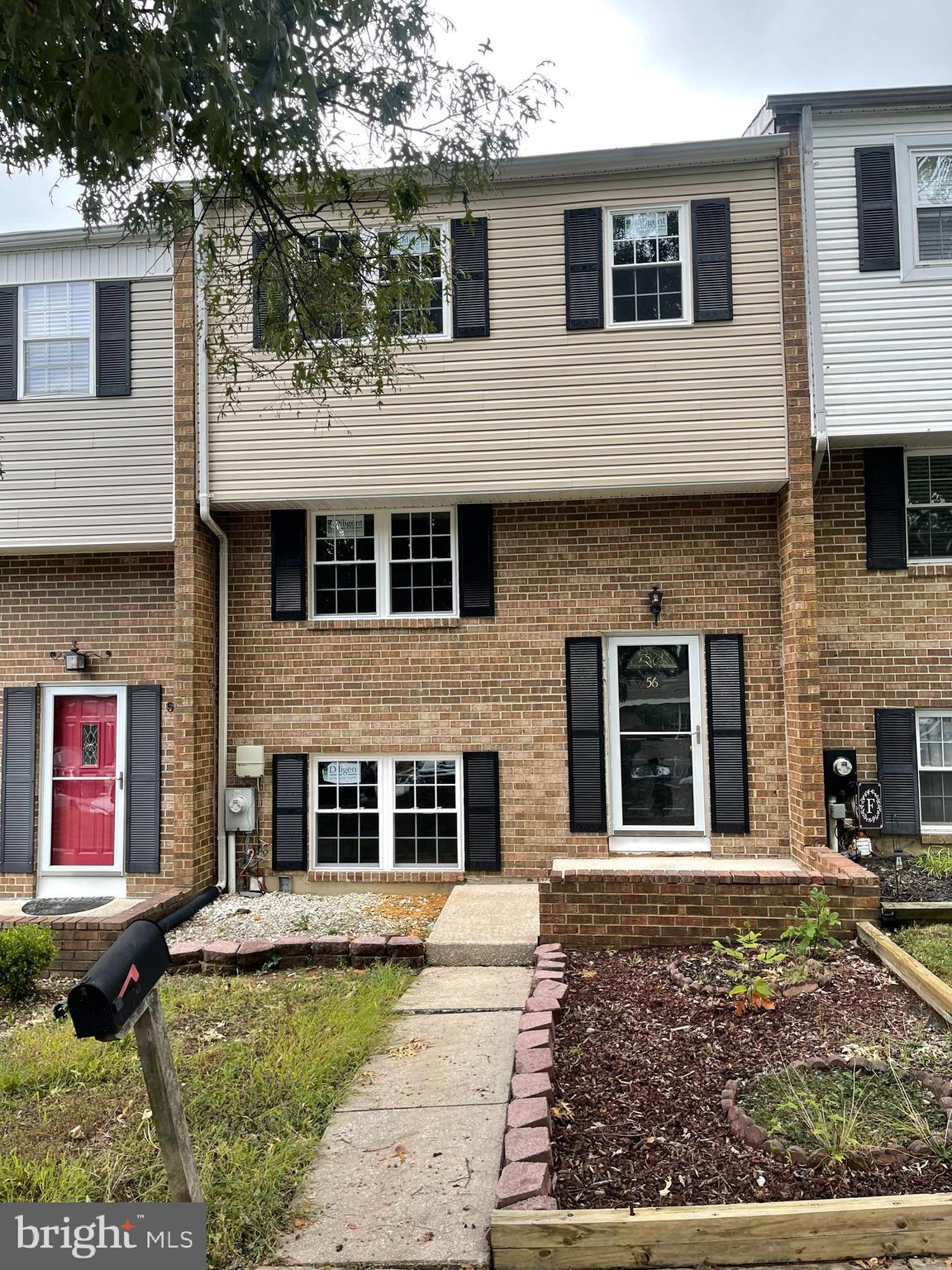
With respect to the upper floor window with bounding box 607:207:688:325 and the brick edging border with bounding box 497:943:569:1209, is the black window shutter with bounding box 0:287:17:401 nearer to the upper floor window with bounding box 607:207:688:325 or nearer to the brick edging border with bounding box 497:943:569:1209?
the upper floor window with bounding box 607:207:688:325

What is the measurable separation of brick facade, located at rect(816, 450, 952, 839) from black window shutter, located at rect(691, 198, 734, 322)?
72.9 inches

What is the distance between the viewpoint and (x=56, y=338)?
8.78m

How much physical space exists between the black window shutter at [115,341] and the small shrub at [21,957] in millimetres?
5187

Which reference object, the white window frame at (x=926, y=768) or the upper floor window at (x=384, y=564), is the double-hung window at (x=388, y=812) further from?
the white window frame at (x=926, y=768)

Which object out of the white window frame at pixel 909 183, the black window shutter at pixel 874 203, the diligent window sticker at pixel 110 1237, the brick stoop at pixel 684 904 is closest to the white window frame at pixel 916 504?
the white window frame at pixel 909 183

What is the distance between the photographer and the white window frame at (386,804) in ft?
28.0

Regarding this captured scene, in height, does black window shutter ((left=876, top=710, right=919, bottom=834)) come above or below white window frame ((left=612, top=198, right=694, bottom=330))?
below

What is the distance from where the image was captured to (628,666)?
27.9 ft

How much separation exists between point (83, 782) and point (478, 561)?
4.81 meters

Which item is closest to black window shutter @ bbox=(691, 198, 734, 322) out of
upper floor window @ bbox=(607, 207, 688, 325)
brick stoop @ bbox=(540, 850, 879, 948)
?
upper floor window @ bbox=(607, 207, 688, 325)

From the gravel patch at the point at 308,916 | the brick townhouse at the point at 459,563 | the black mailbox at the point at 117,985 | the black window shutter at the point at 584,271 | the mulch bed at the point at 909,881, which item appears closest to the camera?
the black mailbox at the point at 117,985

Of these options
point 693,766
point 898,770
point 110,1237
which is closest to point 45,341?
point 693,766

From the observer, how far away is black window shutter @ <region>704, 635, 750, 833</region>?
8133 millimetres

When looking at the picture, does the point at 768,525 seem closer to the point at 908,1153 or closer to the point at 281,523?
the point at 281,523
